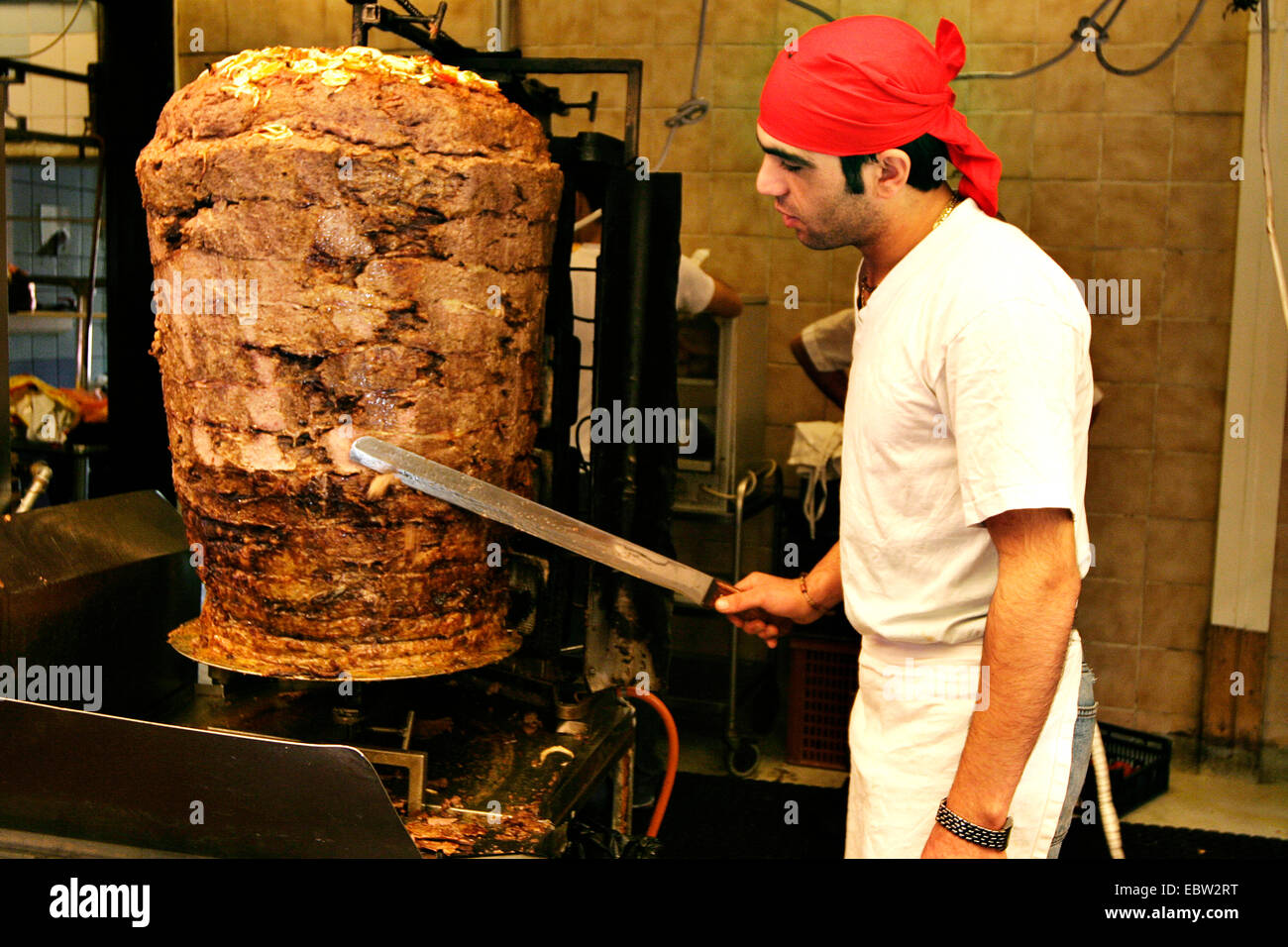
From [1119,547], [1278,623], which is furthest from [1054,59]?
[1278,623]

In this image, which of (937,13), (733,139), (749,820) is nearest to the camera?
(749,820)

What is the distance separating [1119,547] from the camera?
13.1 ft

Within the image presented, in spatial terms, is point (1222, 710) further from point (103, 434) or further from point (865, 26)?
point (103, 434)

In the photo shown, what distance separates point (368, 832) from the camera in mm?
1383

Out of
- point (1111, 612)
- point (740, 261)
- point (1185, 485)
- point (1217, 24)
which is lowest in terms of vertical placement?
point (1111, 612)

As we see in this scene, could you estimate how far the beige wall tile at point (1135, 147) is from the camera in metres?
3.85

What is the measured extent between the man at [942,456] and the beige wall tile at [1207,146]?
274cm

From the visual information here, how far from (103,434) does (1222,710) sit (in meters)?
4.12

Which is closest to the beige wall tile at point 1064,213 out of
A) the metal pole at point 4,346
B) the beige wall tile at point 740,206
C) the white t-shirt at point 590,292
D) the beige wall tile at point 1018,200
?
the beige wall tile at point 1018,200

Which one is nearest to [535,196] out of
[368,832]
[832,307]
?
[368,832]

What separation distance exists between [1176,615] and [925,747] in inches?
113

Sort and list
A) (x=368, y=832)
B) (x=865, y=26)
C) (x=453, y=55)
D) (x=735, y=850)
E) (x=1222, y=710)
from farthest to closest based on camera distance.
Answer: (x=1222, y=710)
(x=735, y=850)
(x=453, y=55)
(x=865, y=26)
(x=368, y=832)

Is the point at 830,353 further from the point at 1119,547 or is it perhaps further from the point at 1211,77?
the point at 1211,77

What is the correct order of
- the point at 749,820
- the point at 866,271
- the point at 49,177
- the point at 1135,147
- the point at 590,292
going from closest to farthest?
the point at 866,271 < the point at 590,292 < the point at 749,820 < the point at 1135,147 < the point at 49,177
